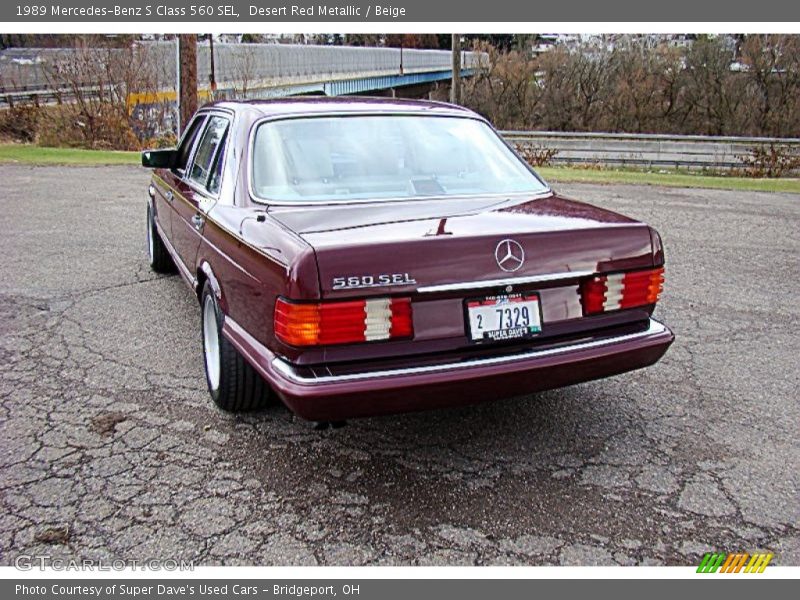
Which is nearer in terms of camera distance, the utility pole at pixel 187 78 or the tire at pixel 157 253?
the tire at pixel 157 253

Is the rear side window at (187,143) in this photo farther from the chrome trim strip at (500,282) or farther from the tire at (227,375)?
the chrome trim strip at (500,282)

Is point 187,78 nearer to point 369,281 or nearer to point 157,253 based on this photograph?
point 157,253

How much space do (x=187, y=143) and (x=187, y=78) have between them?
14105 millimetres

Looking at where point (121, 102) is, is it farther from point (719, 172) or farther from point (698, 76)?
Answer: point (698, 76)

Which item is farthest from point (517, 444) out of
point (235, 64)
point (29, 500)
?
point (235, 64)

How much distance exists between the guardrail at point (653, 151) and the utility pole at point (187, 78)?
957 centimetres

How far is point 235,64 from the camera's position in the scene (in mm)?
27234

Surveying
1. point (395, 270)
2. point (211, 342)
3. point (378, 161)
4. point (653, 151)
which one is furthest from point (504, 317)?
point (653, 151)

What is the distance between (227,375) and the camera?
137 inches

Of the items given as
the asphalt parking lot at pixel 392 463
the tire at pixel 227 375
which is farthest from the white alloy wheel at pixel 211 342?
the asphalt parking lot at pixel 392 463

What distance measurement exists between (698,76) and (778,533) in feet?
114

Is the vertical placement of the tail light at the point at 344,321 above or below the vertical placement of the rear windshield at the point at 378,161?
below

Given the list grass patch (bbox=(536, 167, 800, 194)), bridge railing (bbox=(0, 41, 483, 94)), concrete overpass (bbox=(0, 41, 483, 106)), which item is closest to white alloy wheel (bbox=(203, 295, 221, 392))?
grass patch (bbox=(536, 167, 800, 194))

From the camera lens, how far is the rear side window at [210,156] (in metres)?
3.98
